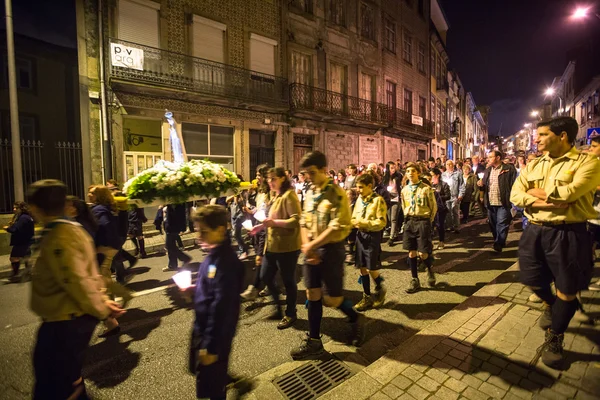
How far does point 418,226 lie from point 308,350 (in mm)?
2723

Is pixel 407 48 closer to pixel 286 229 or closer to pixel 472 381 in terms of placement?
pixel 286 229

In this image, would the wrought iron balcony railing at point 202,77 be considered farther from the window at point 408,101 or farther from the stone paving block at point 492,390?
the stone paving block at point 492,390

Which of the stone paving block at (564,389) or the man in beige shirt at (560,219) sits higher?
the man in beige shirt at (560,219)

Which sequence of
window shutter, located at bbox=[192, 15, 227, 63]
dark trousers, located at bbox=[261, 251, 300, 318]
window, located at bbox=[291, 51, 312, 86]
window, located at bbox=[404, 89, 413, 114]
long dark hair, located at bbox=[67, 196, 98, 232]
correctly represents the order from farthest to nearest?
window, located at bbox=[404, 89, 413, 114] → window, located at bbox=[291, 51, 312, 86] → window shutter, located at bbox=[192, 15, 227, 63] → dark trousers, located at bbox=[261, 251, 300, 318] → long dark hair, located at bbox=[67, 196, 98, 232]

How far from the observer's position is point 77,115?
595 inches

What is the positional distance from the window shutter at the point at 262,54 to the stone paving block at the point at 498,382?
1484 cm

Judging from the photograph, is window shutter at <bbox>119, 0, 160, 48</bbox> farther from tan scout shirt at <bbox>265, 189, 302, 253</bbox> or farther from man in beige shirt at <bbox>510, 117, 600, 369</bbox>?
man in beige shirt at <bbox>510, 117, 600, 369</bbox>

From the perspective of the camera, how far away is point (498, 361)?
301cm

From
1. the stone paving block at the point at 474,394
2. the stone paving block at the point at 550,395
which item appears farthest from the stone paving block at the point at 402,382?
the stone paving block at the point at 550,395

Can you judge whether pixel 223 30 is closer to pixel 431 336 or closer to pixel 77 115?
pixel 77 115

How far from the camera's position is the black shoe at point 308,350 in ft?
10.8

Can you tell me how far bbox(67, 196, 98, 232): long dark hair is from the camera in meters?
3.92

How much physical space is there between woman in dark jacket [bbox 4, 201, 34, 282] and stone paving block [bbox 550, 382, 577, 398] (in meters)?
8.28

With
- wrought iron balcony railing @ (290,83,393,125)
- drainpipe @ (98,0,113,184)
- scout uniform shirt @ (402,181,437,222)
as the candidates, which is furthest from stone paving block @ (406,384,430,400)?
wrought iron balcony railing @ (290,83,393,125)
